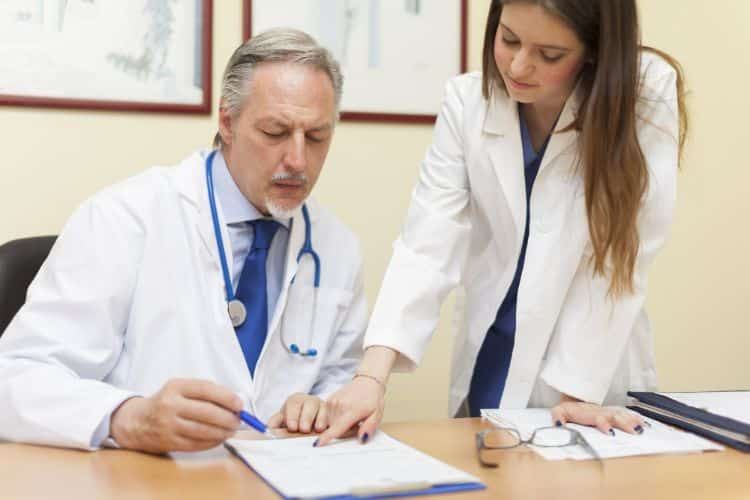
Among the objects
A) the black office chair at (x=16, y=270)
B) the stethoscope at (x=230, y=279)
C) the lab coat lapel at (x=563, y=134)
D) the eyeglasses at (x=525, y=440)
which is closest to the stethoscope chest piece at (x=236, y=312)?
the stethoscope at (x=230, y=279)

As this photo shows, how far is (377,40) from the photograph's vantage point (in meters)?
2.24

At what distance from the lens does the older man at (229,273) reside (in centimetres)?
149

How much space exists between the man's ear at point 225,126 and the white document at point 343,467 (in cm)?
67

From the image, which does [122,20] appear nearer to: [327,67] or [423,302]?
[327,67]

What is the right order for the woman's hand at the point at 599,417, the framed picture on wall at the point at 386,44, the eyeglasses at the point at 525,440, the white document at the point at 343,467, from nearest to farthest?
1. the white document at the point at 343,467
2. the eyeglasses at the point at 525,440
3. the woman's hand at the point at 599,417
4. the framed picture on wall at the point at 386,44

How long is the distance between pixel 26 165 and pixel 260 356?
0.81 metres

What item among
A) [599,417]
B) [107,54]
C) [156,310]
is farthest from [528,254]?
[107,54]

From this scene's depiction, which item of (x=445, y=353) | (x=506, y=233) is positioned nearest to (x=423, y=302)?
(x=506, y=233)

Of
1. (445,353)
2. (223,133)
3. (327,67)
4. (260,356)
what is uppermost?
(327,67)

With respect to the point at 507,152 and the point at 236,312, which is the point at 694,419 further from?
the point at 236,312

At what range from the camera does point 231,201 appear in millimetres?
1662

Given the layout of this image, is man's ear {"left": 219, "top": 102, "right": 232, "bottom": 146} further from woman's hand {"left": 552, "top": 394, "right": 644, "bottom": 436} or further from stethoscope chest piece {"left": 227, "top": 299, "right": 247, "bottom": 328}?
woman's hand {"left": 552, "top": 394, "right": 644, "bottom": 436}

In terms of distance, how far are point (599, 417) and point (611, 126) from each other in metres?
0.48

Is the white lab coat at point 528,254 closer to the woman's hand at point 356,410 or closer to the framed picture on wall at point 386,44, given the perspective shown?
A: the woman's hand at point 356,410
